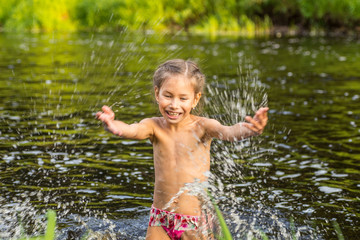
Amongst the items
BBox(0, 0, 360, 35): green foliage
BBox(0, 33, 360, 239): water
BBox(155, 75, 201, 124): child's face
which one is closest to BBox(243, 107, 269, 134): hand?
BBox(155, 75, 201, 124): child's face

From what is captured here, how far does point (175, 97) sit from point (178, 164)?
60 centimetres

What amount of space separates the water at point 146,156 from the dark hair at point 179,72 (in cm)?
181

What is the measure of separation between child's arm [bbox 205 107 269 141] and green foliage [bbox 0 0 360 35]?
109 feet

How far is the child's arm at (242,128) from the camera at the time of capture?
4473 millimetres

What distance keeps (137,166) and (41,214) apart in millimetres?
2121

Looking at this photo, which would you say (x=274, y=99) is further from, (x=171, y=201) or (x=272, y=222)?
(x=171, y=201)

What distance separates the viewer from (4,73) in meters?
18.0

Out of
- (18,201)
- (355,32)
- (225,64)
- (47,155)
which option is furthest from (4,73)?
(355,32)

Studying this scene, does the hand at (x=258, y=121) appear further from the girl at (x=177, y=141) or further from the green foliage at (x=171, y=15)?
the green foliage at (x=171, y=15)

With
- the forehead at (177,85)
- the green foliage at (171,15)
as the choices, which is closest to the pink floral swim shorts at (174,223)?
the forehead at (177,85)

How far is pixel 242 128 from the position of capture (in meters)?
4.66

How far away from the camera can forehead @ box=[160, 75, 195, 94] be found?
471 cm

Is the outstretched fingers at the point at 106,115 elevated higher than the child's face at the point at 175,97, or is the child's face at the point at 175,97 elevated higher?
the child's face at the point at 175,97

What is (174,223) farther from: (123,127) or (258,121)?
(258,121)
